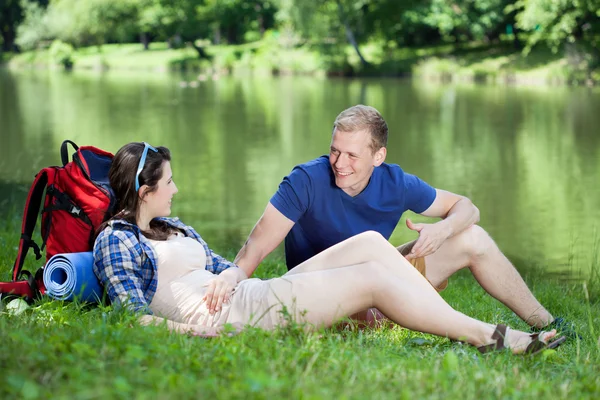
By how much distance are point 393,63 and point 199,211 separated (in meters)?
28.1

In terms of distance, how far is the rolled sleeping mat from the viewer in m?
3.59

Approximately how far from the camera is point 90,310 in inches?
144

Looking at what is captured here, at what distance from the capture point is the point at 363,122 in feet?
12.9

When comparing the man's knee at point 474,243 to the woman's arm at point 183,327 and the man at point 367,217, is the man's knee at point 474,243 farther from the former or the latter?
the woman's arm at point 183,327

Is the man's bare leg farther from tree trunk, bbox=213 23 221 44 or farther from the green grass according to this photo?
tree trunk, bbox=213 23 221 44

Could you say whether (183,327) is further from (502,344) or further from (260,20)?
(260,20)

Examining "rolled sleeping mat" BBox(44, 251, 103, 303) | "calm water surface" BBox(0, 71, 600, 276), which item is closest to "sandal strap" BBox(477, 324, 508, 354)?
"rolled sleeping mat" BBox(44, 251, 103, 303)

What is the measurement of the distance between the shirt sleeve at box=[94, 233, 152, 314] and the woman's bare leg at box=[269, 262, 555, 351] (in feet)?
1.87

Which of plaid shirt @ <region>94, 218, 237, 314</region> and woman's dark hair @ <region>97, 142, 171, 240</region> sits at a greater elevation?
woman's dark hair @ <region>97, 142, 171, 240</region>

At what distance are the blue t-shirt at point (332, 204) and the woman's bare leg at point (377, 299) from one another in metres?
0.60

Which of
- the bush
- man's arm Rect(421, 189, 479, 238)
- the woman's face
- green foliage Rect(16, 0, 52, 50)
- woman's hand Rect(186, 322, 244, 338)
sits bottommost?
woman's hand Rect(186, 322, 244, 338)

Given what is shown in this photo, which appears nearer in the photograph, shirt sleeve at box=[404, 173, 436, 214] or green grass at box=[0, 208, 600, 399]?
green grass at box=[0, 208, 600, 399]

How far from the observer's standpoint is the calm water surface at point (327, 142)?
944cm

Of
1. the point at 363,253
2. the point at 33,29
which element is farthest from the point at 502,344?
the point at 33,29
